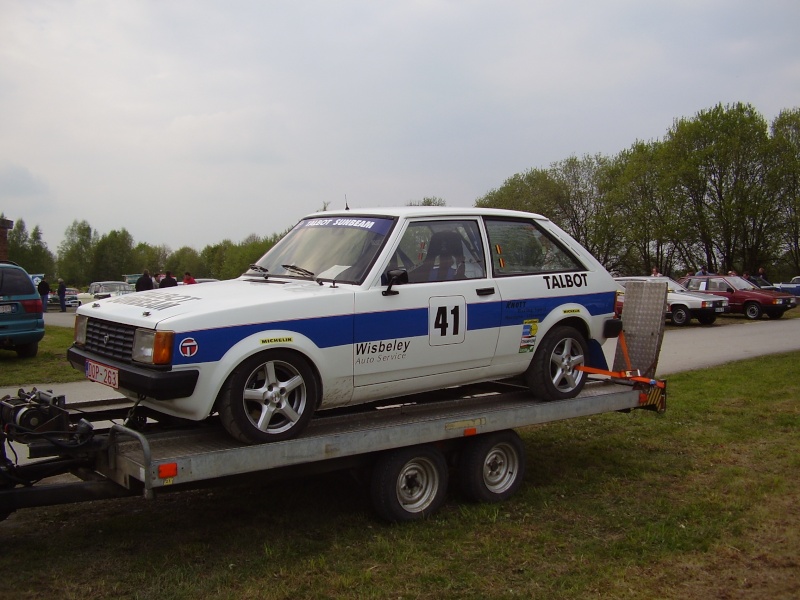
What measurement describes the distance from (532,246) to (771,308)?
2187cm

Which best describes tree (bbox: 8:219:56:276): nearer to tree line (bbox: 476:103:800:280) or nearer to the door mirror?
tree line (bbox: 476:103:800:280)

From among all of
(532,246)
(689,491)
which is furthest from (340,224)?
(689,491)

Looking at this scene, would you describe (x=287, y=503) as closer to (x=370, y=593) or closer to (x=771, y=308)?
(x=370, y=593)

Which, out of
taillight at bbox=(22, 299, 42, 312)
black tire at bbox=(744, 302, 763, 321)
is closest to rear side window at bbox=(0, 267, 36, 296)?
taillight at bbox=(22, 299, 42, 312)

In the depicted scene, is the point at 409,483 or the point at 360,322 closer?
the point at 360,322

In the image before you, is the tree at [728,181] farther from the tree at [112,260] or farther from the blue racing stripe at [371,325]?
the tree at [112,260]

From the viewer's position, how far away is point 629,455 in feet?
24.2

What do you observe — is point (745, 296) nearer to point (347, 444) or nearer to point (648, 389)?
point (648, 389)

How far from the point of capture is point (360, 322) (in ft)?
16.9

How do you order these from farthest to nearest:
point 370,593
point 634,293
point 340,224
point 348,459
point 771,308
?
point 771,308
point 634,293
point 340,224
point 348,459
point 370,593

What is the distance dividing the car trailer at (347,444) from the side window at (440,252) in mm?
1058

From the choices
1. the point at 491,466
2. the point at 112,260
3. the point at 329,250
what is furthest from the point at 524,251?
the point at 112,260

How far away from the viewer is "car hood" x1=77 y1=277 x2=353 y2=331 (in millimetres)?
4547

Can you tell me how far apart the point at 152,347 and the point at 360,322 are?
138 centimetres
